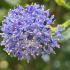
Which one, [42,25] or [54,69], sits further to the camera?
[54,69]

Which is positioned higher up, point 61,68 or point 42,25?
point 61,68

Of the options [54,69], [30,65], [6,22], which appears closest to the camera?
[6,22]

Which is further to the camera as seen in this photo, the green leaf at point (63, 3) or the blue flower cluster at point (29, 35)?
the green leaf at point (63, 3)

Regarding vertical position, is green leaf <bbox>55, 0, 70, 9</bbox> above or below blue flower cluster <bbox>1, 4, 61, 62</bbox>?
above

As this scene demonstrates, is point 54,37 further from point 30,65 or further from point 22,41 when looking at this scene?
point 30,65

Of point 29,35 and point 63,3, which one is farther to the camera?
point 63,3

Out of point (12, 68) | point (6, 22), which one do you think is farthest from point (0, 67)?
point (6, 22)

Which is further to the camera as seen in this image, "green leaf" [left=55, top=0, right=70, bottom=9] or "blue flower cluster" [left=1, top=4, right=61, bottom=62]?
"green leaf" [left=55, top=0, right=70, bottom=9]

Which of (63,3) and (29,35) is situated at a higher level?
(63,3)
